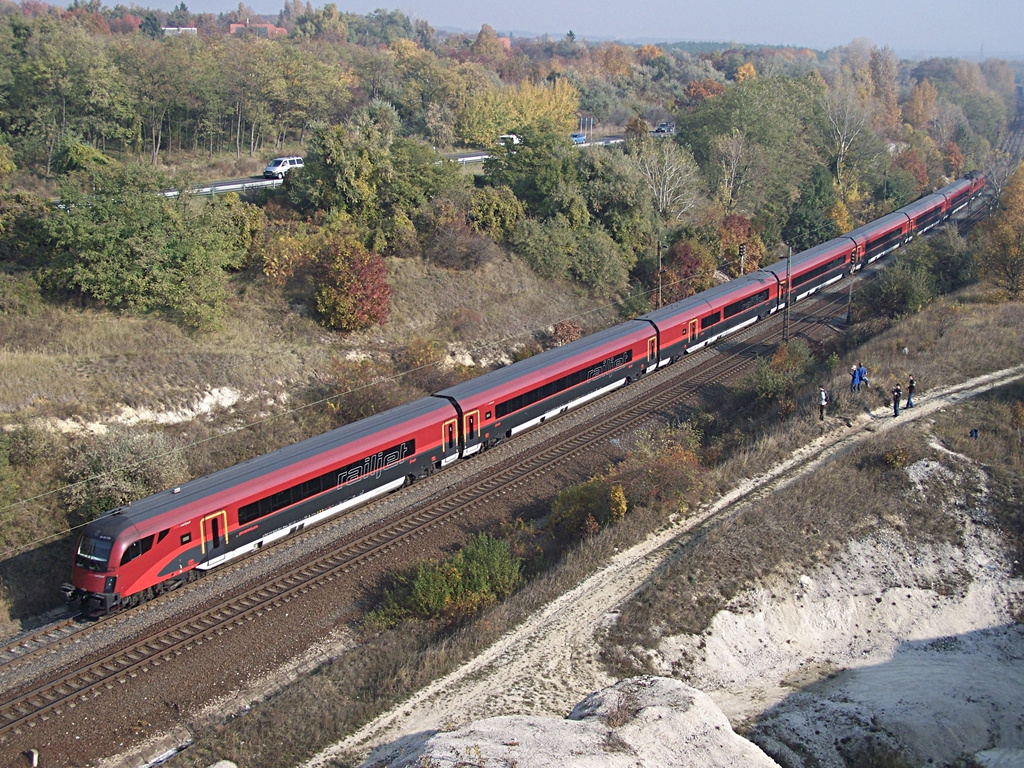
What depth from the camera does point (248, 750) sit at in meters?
14.7

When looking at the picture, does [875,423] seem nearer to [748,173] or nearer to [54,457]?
[54,457]

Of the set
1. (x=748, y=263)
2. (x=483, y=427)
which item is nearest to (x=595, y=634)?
(x=483, y=427)

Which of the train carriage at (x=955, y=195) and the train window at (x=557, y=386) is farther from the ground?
the train carriage at (x=955, y=195)

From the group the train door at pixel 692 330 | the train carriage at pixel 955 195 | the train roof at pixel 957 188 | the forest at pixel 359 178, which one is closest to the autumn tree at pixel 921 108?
the forest at pixel 359 178

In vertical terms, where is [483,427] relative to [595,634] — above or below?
→ above

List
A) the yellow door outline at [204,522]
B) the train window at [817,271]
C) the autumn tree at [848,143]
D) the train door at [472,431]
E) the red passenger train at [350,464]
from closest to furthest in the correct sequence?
1. the red passenger train at [350,464]
2. the yellow door outline at [204,522]
3. the train door at [472,431]
4. the train window at [817,271]
5. the autumn tree at [848,143]

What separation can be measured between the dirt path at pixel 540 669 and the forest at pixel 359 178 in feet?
60.4

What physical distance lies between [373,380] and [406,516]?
31.6 feet

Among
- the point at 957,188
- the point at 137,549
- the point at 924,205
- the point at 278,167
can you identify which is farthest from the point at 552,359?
the point at 957,188

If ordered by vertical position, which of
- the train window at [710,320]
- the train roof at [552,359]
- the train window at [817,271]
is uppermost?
the train window at [817,271]

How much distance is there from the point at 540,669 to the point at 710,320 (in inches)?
967

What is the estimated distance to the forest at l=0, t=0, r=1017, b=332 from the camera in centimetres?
3152

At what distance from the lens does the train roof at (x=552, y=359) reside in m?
27.3

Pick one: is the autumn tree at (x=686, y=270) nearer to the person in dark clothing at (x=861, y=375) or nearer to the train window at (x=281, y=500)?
the person in dark clothing at (x=861, y=375)
